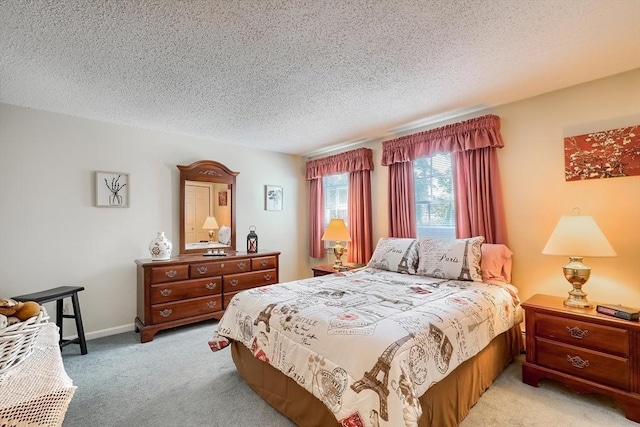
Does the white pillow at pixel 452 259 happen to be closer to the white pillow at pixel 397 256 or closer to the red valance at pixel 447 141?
the white pillow at pixel 397 256

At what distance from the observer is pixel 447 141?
10.4 feet

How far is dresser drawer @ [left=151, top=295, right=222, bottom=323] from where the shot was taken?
10.3 ft

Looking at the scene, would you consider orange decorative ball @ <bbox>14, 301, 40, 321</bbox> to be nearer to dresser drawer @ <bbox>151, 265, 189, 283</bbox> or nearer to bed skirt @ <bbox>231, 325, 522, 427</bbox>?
bed skirt @ <bbox>231, 325, 522, 427</bbox>

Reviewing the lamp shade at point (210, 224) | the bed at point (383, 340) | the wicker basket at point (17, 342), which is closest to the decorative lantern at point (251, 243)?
the lamp shade at point (210, 224)

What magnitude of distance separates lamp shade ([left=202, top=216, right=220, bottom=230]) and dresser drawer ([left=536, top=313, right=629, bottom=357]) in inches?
145

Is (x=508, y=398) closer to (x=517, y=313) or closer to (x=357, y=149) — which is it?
(x=517, y=313)

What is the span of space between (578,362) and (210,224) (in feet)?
13.0

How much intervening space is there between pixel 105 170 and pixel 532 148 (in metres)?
4.44

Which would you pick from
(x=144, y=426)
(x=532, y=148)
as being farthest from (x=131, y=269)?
(x=532, y=148)

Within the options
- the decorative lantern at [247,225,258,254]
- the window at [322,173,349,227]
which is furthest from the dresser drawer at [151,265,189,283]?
the window at [322,173,349,227]

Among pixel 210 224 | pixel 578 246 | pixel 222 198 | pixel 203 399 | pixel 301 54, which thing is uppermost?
pixel 301 54

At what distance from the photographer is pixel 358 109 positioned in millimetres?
3002

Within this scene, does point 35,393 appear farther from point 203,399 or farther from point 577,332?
point 577,332

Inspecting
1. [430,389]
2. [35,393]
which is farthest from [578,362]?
[35,393]
